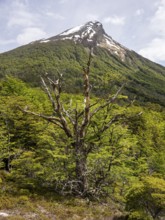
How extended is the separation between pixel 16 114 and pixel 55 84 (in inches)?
408

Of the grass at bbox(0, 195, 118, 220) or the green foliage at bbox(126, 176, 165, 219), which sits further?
the grass at bbox(0, 195, 118, 220)

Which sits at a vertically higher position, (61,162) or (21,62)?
(21,62)

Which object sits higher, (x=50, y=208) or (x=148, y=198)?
(x=148, y=198)

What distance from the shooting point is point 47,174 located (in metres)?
18.3

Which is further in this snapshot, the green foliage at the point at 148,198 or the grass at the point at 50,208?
the grass at the point at 50,208

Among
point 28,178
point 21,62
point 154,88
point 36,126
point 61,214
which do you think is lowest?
point 61,214

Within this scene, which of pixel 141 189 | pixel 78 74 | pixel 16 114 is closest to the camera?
pixel 141 189

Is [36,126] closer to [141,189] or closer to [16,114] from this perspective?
[16,114]

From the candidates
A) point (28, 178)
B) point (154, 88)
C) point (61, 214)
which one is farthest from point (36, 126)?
point (154, 88)

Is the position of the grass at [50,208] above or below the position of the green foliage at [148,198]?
below

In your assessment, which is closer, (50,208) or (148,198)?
(148,198)

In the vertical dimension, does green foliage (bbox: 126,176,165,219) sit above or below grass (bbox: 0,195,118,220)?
above

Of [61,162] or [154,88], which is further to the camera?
[154,88]

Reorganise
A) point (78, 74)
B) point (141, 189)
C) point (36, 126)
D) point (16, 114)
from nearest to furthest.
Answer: point (141, 189)
point (36, 126)
point (16, 114)
point (78, 74)
